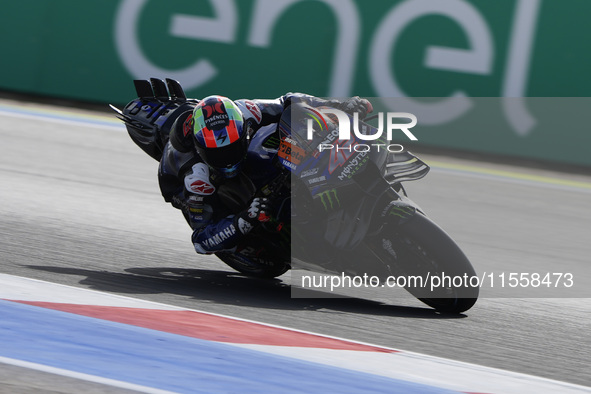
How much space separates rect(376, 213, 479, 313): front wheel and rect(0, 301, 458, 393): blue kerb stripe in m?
1.27

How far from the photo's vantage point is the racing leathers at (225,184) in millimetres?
5188

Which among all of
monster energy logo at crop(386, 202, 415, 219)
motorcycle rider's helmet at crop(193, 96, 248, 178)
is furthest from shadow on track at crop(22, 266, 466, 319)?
motorcycle rider's helmet at crop(193, 96, 248, 178)

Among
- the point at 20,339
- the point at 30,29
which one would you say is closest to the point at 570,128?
the point at 30,29

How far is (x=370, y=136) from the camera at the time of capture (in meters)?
5.20

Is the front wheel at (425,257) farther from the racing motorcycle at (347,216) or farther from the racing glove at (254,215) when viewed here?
the racing glove at (254,215)

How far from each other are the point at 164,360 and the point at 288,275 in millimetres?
2460

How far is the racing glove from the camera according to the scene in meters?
5.04

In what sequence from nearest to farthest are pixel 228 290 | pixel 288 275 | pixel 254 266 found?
pixel 228 290, pixel 254 266, pixel 288 275

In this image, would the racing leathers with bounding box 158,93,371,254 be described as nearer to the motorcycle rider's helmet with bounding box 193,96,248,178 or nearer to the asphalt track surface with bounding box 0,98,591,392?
the motorcycle rider's helmet with bounding box 193,96,248,178

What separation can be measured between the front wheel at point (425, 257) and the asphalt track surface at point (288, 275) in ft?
0.71

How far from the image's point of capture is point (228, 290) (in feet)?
18.3

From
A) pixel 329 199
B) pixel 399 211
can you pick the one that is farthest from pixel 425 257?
pixel 329 199

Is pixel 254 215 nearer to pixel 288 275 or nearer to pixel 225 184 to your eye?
pixel 225 184

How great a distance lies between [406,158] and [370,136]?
31 centimetres
